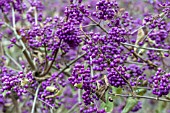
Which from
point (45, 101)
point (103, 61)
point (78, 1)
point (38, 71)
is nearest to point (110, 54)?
point (103, 61)

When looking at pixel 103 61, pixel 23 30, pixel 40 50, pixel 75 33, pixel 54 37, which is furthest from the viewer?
pixel 40 50

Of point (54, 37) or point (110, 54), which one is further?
point (54, 37)

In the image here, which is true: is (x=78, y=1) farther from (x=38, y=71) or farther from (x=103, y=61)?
(x=38, y=71)

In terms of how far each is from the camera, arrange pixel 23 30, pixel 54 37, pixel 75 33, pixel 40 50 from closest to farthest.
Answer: pixel 75 33 < pixel 54 37 < pixel 23 30 < pixel 40 50

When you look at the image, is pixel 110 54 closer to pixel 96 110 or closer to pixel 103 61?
pixel 103 61

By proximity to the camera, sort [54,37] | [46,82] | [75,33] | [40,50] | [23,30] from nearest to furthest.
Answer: [75,33], [54,37], [46,82], [23,30], [40,50]

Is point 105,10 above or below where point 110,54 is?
above

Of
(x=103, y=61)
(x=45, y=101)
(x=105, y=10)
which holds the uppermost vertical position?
(x=105, y=10)

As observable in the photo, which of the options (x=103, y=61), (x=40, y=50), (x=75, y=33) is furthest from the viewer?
(x=40, y=50)

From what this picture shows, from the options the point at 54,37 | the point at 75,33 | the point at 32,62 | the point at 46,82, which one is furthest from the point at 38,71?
the point at 75,33
